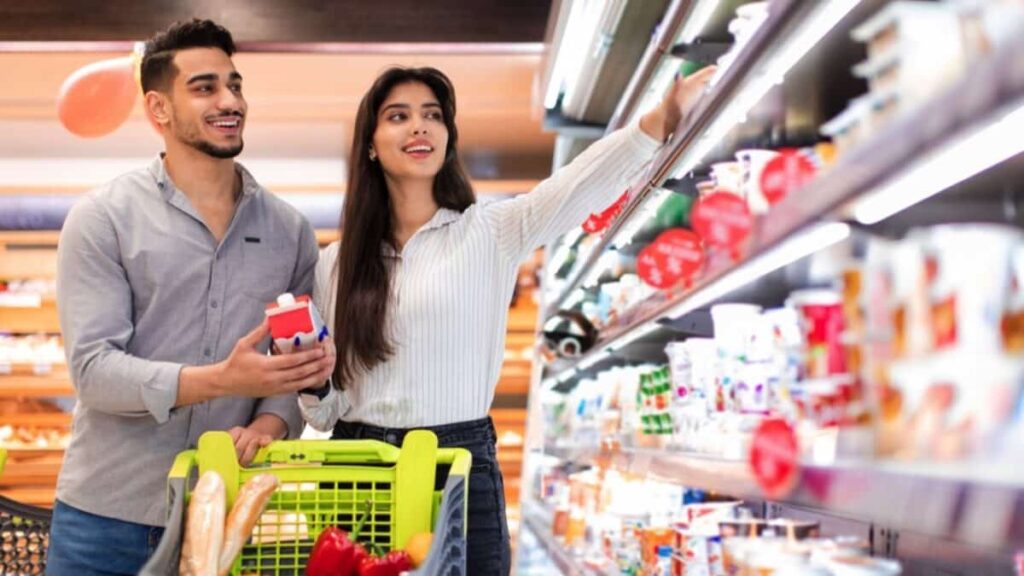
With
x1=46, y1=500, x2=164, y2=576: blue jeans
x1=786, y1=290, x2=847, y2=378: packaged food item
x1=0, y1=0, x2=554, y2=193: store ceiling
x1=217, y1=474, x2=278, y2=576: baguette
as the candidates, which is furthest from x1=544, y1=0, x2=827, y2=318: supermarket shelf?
x1=0, y1=0, x2=554, y2=193: store ceiling

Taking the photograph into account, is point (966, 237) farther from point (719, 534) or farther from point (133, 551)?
point (133, 551)

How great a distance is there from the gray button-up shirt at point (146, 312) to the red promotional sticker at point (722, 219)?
3.21 ft

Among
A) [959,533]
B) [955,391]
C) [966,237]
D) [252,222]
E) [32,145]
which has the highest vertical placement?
[32,145]

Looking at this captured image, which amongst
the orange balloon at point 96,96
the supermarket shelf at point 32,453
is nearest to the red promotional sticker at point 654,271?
the orange balloon at point 96,96

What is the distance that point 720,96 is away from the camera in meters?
1.95

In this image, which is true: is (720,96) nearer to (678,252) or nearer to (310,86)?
(678,252)

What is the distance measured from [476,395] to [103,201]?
2.85ft

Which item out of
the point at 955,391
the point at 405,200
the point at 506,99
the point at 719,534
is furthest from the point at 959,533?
the point at 506,99

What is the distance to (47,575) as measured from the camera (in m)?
2.57

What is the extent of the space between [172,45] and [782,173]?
4.55 ft

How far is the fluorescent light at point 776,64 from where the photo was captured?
1.66 m

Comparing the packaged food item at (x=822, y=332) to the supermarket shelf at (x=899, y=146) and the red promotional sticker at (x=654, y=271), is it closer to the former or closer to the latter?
the supermarket shelf at (x=899, y=146)

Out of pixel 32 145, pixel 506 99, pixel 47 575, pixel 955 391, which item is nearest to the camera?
pixel 955 391

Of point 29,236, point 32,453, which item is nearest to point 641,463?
point 29,236
